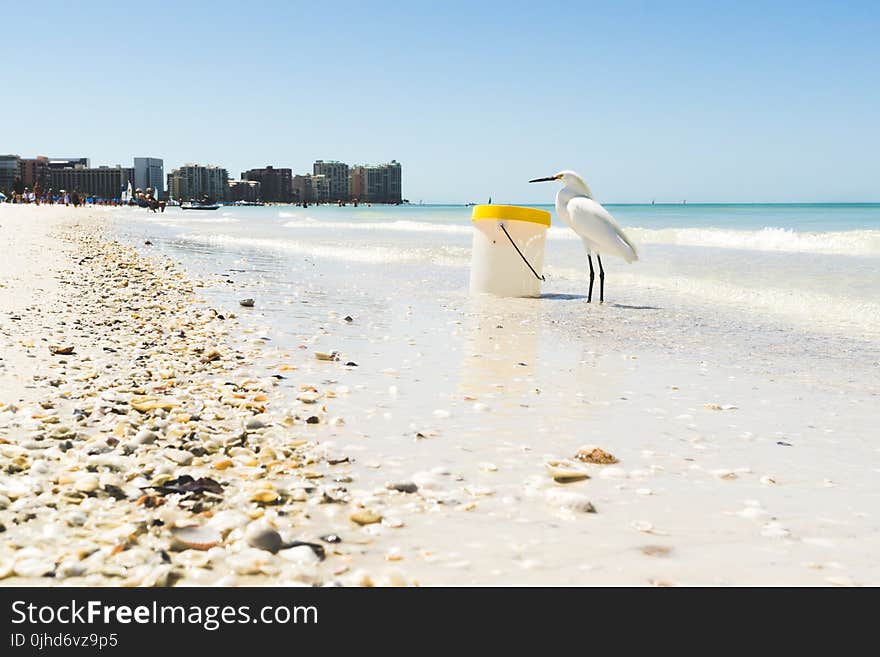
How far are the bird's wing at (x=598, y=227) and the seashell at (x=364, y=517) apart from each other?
7.20 m

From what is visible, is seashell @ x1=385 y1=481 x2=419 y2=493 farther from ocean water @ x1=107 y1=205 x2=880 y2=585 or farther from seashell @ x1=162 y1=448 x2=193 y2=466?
seashell @ x1=162 y1=448 x2=193 y2=466

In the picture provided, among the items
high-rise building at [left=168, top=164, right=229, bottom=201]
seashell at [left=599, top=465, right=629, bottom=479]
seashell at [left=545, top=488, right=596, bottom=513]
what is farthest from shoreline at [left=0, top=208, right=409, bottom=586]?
high-rise building at [left=168, top=164, right=229, bottom=201]

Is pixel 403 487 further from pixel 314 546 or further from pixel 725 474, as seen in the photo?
pixel 725 474

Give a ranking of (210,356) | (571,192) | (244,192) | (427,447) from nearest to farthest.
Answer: (427,447), (210,356), (571,192), (244,192)

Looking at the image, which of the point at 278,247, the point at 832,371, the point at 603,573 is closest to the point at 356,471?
the point at 603,573

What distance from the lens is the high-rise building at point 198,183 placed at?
18650 cm

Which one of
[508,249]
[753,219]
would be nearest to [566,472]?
→ [508,249]

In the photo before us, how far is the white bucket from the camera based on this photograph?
9.33 m

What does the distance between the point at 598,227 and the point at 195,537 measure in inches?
300

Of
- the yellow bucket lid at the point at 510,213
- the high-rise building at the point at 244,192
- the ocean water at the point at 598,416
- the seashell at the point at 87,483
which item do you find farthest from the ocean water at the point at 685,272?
the high-rise building at the point at 244,192

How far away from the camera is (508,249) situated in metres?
9.53

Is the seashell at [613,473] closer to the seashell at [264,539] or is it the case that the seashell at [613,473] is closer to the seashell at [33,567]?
the seashell at [264,539]
